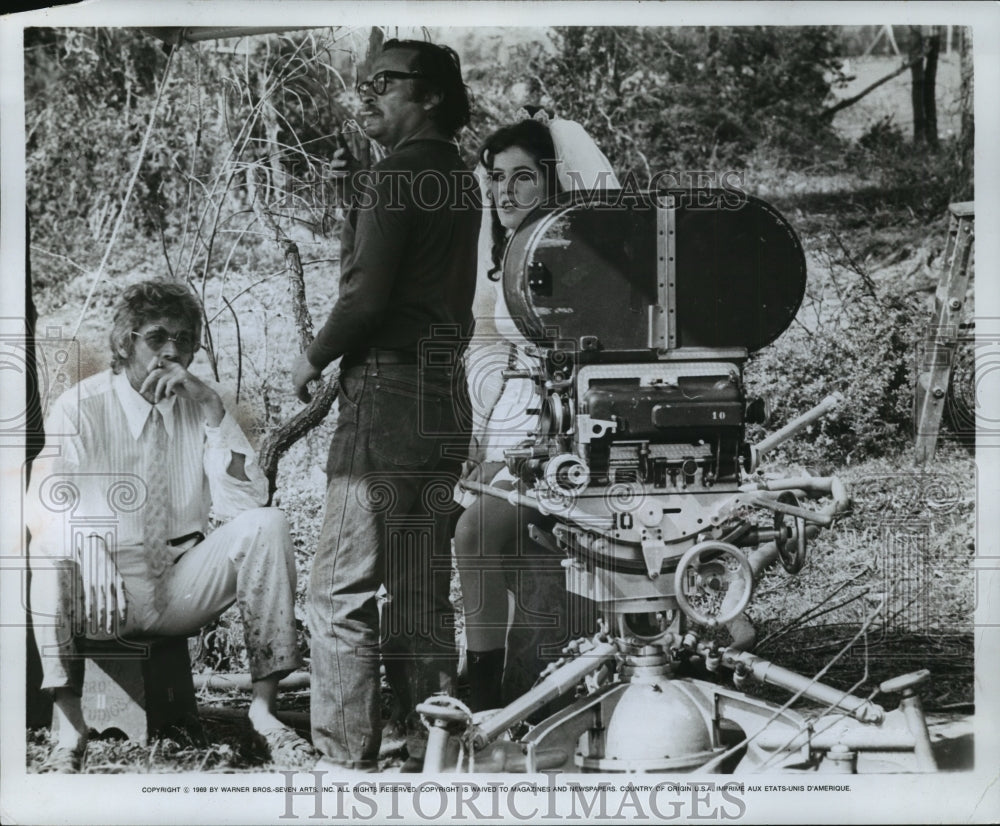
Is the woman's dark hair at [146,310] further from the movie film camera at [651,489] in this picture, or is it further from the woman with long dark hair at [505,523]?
the movie film camera at [651,489]

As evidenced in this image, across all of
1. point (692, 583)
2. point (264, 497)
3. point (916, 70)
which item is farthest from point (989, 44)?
point (264, 497)

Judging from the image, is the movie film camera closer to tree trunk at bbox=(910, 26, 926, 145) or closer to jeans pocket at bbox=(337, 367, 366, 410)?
jeans pocket at bbox=(337, 367, 366, 410)

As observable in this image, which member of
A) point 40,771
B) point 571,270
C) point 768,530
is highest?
point 571,270

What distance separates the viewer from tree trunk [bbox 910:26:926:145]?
17.7ft

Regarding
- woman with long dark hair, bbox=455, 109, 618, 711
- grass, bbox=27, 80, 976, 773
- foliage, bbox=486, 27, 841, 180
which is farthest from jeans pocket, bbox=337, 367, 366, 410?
foliage, bbox=486, 27, 841, 180

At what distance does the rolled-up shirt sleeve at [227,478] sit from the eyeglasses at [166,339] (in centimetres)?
28

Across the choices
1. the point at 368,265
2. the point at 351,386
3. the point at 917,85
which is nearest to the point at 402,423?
the point at 351,386

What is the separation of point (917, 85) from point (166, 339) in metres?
2.92

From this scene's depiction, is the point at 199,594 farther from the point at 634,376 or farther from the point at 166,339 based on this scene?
the point at 634,376

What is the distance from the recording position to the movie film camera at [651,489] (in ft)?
16.9

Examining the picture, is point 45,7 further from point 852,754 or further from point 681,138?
point 852,754

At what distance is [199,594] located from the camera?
17.2 feet

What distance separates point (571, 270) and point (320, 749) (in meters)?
1.93

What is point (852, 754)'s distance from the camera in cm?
526
